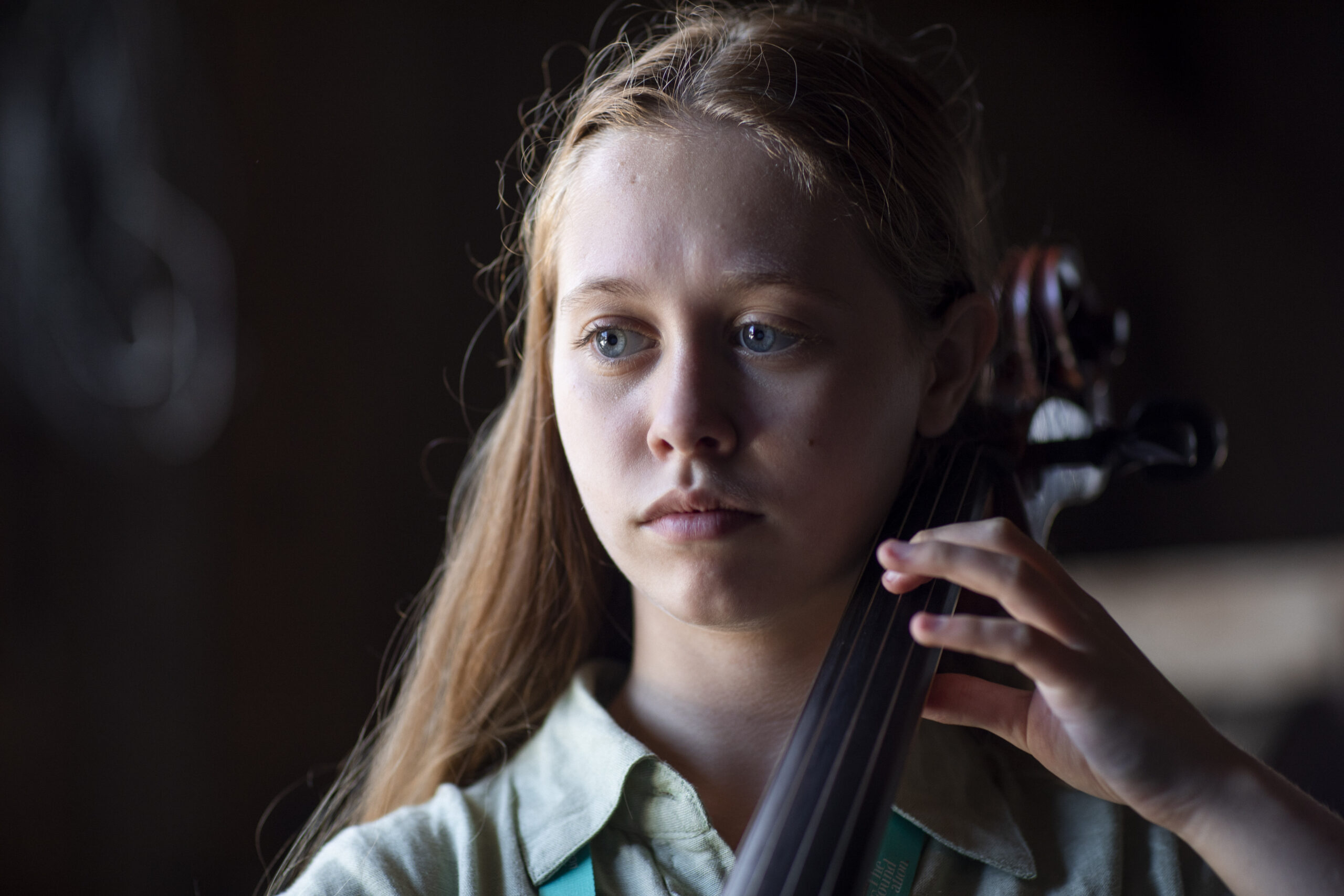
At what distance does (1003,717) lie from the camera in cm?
81

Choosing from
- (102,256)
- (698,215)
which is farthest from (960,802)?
(102,256)

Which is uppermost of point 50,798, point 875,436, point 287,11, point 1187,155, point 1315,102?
point 1315,102

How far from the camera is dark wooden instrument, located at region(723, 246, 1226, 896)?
67 centimetres

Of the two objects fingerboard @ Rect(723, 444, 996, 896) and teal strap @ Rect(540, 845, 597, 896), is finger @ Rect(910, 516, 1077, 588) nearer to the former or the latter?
fingerboard @ Rect(723, 444, 996, 896)

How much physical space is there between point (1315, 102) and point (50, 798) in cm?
429

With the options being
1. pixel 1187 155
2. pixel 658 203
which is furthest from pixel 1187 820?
pixel 1187 155

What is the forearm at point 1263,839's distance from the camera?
2.25ft

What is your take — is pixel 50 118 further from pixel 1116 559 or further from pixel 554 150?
pixel 1116 559

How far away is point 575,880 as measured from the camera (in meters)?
0.86

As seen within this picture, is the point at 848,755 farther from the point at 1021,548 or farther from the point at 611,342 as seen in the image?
the point at 611,342

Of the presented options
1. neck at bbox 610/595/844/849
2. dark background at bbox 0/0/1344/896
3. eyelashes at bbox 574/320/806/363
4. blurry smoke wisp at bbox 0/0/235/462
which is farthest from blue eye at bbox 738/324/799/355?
blurry smoke wisp at bbox 0/0/235/462

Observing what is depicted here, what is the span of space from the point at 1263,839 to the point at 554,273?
710 mm

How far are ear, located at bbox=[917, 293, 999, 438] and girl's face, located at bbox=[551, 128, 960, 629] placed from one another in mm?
88

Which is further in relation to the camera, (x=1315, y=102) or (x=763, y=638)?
(x=1315, y=102)
